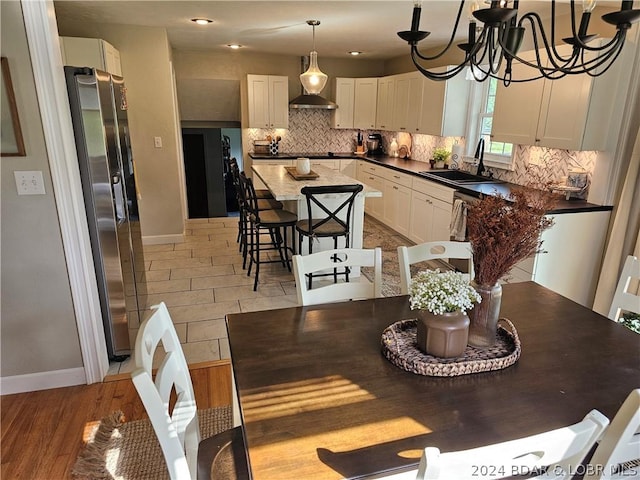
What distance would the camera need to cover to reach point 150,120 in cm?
472

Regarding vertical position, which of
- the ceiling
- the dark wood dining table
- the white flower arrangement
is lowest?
the dark wood dining table

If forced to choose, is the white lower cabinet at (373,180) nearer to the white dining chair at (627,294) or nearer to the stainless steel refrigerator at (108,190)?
the stainless steel refrigerator at (108,190)

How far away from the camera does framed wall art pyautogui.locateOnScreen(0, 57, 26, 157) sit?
196cm

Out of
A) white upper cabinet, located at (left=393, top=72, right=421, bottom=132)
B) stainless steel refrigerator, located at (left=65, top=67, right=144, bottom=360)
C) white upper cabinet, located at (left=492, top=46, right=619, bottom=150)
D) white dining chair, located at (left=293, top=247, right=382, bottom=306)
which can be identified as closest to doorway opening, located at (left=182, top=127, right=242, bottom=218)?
white upper cabinet, located at (left=393, top=72, right=421, bottom=132)

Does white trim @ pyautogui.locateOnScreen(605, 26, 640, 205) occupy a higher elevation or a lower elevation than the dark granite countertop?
higher

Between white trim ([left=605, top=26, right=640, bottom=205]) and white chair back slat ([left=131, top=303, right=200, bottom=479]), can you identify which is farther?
white trim ([left=605, top=26, right=640, bottom=205])

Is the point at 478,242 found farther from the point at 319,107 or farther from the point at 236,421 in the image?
the point at 319,107

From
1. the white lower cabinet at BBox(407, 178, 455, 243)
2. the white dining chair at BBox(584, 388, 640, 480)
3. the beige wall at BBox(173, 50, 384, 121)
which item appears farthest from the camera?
the beige wall at BBox(173, 50, 384, 121)

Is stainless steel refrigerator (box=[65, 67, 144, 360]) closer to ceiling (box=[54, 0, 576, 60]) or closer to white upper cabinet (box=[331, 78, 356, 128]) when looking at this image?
ceiling (box=[54, 0, 576, 60])

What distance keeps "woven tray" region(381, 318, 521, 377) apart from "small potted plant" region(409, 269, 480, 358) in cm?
4

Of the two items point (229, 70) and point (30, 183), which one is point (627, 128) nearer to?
point (30, 183)

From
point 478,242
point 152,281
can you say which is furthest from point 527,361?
point 152,281

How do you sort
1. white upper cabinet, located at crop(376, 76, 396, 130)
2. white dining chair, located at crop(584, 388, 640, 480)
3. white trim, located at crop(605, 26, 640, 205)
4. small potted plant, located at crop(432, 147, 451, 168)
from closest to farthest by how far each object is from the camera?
white dining chair, located at crop(584, 388, 640, 480)
white trim, located at crop(605, 26, 640, 205)
small potted plant, located at crop(432, 147, 451, 168)
white upper cabinet, located at crop(376, 76, 396, 130)

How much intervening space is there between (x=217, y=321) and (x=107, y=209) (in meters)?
1.23
